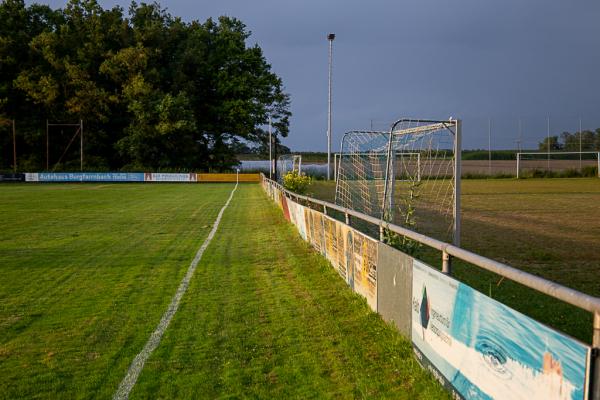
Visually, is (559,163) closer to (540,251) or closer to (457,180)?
(540,251)

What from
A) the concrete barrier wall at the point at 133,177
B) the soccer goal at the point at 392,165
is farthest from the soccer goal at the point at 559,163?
the soccer goal at the point at 392,165

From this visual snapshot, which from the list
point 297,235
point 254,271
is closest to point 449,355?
point 254,271

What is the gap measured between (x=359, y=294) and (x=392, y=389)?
114 inches

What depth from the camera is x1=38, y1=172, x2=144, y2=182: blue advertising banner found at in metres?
56.8

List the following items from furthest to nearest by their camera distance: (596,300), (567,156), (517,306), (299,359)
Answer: (567,156) → (517,306) → (299,359) → (596,300)

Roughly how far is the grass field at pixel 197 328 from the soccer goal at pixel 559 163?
171ft

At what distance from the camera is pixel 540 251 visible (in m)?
11.7

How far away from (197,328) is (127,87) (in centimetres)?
5804

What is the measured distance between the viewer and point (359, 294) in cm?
733

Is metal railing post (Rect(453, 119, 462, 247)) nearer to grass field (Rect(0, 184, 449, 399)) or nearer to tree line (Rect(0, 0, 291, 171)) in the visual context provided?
grass field (Rect(0, 184, 449, 399))

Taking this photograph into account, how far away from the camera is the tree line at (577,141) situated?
62.5 meters

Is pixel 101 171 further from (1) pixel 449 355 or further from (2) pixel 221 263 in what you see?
(1) pixel 449 355

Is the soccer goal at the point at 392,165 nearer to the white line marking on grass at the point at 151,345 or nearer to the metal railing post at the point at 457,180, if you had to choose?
the metal railing post at the point at 457,180

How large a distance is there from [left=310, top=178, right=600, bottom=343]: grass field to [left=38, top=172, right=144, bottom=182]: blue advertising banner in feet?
140
